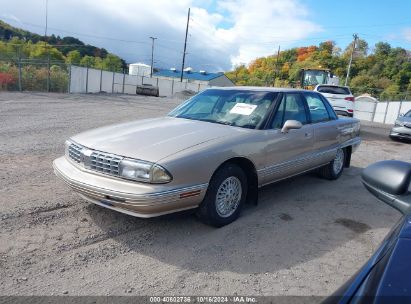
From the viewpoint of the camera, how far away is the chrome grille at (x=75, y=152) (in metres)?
3.99

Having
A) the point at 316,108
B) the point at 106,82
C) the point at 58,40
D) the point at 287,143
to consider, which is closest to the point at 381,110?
the point at 106,82

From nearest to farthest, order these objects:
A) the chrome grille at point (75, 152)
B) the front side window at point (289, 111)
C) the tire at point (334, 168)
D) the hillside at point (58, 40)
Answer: the chrome grille at point (75, 152)
the front side window at point (289, 111)
the tire at point (334, 168)
the hillside at point (58, 40)

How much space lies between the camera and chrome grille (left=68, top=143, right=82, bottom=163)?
3.99 meters

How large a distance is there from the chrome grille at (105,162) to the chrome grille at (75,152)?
29cm

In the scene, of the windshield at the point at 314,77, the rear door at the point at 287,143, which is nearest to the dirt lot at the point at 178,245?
the rear door at the point at 287,143

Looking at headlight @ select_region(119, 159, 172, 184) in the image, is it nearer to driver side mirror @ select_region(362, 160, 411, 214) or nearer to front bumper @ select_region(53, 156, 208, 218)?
front bumper @ select_region(53, 156, 208, 218)

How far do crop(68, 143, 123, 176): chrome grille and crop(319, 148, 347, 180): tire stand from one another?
4.12 m

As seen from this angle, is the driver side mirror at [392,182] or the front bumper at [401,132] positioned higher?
the driver side mirror at [392,182]

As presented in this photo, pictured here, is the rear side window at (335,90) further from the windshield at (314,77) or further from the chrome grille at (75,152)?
the chrome grille at (75,152)

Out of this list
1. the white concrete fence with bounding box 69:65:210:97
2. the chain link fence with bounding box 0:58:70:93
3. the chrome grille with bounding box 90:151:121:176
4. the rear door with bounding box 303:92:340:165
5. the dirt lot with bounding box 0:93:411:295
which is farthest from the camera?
the white concrete fence with bounding box 69:65:210:97

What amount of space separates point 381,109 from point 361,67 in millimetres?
47447

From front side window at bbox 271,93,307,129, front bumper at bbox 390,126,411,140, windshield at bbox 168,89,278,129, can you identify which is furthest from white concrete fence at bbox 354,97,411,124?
windshield at bbox 168,89,278,129

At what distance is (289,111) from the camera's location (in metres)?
5.11

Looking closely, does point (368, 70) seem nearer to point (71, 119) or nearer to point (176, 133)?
point (71, 119)
